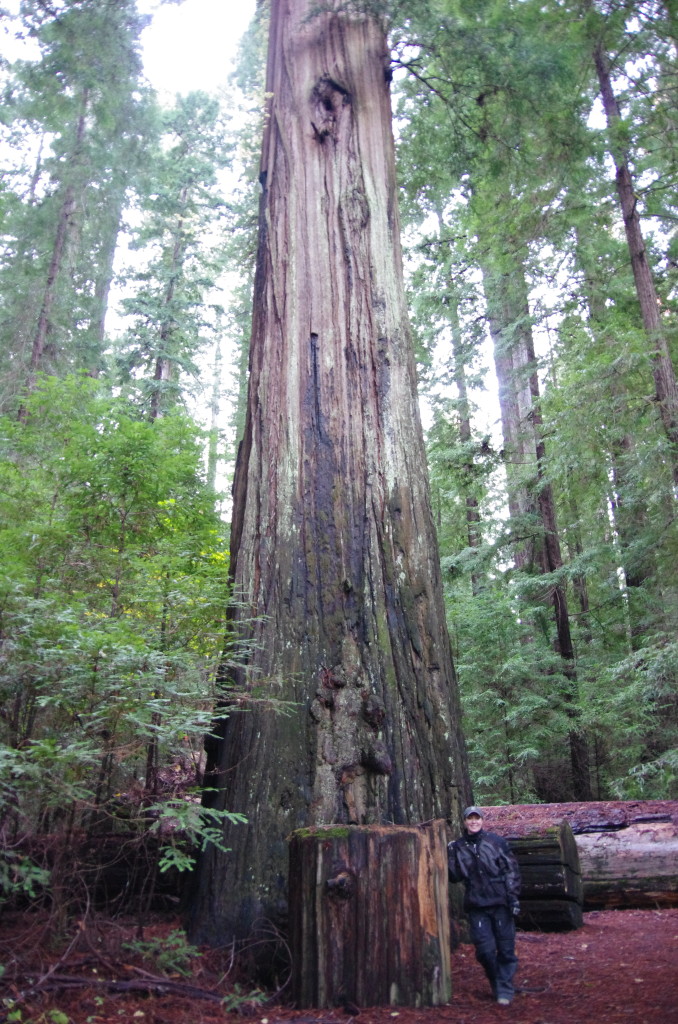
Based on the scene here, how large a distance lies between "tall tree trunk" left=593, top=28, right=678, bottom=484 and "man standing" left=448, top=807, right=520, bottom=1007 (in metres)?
6.07

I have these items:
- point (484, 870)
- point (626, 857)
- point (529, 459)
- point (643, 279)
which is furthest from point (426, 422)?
point (484, 870)

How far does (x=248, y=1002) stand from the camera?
143 inches

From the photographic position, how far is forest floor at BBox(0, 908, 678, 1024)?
331 centimetres

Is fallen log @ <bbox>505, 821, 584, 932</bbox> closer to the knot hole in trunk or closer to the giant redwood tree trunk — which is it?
the giant redwood tree trunk

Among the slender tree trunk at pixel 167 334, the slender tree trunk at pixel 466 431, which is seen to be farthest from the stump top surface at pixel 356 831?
the slender tree trunk at pixel 167 334

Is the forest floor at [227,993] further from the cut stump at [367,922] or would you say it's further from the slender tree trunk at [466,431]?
the slender tree trunk at [466,431]

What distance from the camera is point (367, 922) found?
361 centimetres

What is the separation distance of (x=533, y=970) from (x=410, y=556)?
2700mm

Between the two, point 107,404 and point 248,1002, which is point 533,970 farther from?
point 107,404

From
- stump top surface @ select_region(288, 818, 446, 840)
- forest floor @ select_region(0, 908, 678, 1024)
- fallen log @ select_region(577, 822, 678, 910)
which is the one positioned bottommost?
forest floor @ select_region(0, 908, 678, 1024)

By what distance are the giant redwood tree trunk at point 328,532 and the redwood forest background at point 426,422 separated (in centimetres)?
39

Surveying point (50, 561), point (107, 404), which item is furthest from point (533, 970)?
point (107, 404)

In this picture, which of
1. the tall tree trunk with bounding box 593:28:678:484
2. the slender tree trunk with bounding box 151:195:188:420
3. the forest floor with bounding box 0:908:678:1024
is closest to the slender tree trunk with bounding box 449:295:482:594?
the tall tree trunk with bounding box 593:28:678:484

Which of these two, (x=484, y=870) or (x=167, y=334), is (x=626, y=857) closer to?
(x=484, y=870)
